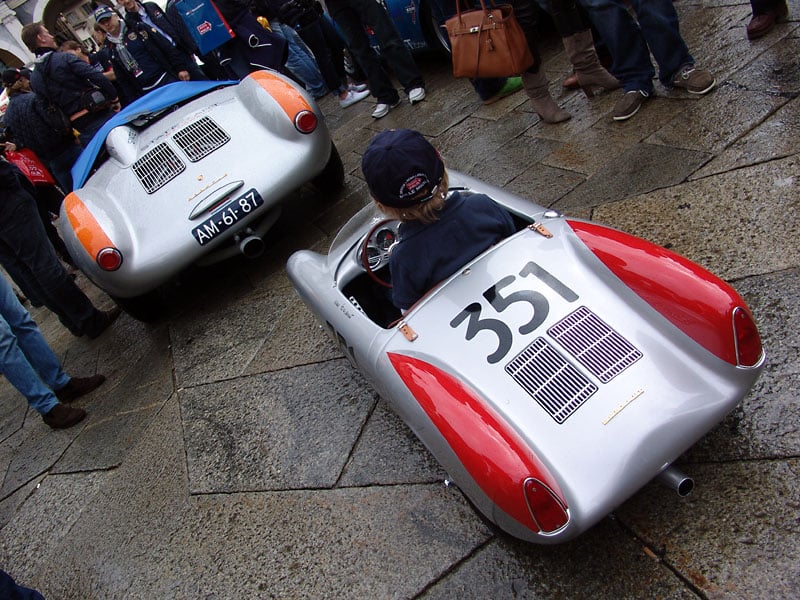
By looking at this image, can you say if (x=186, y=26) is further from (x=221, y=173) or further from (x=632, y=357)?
(x=632, y=357)

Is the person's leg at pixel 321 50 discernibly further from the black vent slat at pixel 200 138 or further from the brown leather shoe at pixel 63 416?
the brown leather shoe at pixel 63 416

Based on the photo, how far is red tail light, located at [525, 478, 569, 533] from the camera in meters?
1.45

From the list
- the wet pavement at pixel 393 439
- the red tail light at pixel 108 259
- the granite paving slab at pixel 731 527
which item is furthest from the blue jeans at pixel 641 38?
the red tail light at pixel 108 259

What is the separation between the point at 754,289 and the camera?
2.18 meters

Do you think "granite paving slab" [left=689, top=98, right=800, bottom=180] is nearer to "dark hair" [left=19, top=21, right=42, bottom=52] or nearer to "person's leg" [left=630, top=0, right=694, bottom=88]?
"person's leg" [left=630, top=0, right=694, bottom=88]

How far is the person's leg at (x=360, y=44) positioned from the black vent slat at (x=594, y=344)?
4017 millimetres

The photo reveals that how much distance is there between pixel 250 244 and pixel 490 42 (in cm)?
193

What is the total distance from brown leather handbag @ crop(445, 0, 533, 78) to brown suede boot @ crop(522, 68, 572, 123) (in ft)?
0.73

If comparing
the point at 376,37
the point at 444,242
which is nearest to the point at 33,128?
the point at 376,37

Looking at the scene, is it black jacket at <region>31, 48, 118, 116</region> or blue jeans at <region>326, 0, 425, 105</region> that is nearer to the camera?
black jacket at <region>31, 48, 118, 116</region>

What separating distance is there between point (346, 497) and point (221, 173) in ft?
7.31

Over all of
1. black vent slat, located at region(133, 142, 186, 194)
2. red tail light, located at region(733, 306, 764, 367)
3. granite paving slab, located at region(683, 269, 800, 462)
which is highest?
black vent slat, located at region(133, 142, 186, 194)

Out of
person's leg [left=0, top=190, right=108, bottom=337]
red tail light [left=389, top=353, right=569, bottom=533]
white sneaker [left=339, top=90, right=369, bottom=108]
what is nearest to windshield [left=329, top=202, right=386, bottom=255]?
red tail light [left=389, top=353, right=569, bottom=533]

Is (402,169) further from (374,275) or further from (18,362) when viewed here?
(18,362)
